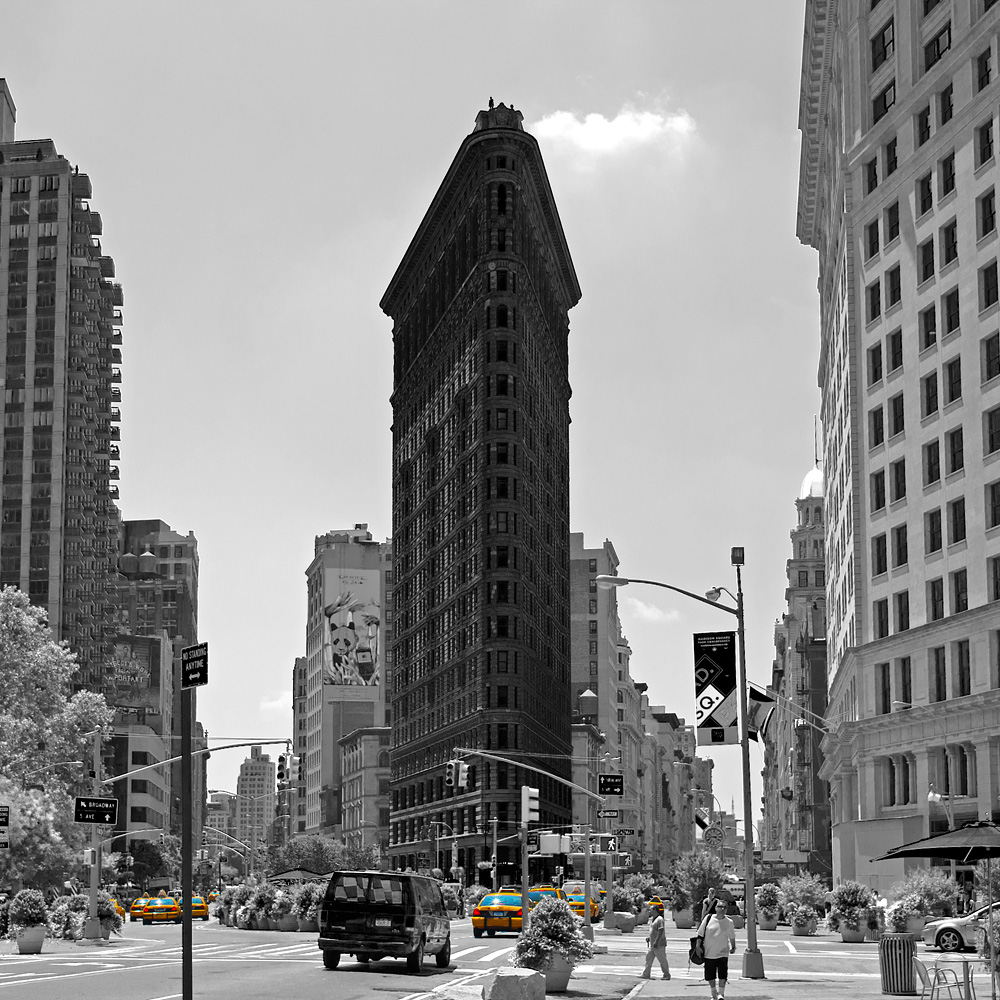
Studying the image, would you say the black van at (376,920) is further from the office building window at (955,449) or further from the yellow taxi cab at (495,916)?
the office building window at (955,449)

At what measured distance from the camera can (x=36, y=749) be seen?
75.1m

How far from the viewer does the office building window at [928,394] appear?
6944cm

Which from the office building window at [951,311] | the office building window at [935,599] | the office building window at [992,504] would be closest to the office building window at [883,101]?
the office building window at [951,311]

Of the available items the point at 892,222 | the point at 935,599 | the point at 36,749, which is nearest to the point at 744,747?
the point at 935,599

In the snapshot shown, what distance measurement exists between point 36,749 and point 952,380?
47513 millimetres

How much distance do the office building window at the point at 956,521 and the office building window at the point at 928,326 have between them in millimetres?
7932

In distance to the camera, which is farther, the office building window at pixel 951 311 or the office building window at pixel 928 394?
the office building window at pixel 928 394

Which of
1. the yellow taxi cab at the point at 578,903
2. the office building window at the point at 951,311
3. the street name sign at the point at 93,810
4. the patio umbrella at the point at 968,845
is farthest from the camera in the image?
the office building window at the point at 951,311

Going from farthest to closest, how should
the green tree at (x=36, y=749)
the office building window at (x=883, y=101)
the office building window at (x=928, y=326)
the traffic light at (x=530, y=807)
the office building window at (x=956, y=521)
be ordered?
the office building window at (x=883, y=101), the office building window at (x=928, y=326), the green tree at (x=36, y=749), the office building window at (x=956, y=521), the traffic light at (x=530, y=807)

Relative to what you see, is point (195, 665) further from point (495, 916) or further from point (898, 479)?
point (898, 479)

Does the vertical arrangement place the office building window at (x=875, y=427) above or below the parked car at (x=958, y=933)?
above

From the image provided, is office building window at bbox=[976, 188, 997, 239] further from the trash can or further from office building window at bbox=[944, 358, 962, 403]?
the trash can

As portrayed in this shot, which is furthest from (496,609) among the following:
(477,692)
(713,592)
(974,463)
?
(713,592)

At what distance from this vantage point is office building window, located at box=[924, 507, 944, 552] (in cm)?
6788
